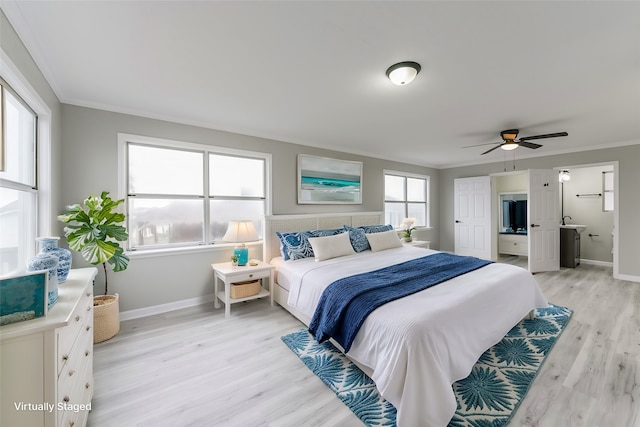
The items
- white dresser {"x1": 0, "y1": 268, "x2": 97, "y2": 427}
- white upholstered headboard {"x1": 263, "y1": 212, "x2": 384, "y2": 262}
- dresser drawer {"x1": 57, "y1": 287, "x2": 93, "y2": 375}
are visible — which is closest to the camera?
white dresser {"x1": 0, "y1": 268, "x2": 97, "y2": 427}

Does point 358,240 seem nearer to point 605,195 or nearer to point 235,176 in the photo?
point 235,176

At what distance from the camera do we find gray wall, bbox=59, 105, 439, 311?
276 cm

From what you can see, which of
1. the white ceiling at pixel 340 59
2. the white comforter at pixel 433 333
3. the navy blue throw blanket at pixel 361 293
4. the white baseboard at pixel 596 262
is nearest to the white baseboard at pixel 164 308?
the white comforter at pixel 433 333

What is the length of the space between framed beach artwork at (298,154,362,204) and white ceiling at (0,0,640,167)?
3.41 feet

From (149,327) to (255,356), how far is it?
4.50 ft

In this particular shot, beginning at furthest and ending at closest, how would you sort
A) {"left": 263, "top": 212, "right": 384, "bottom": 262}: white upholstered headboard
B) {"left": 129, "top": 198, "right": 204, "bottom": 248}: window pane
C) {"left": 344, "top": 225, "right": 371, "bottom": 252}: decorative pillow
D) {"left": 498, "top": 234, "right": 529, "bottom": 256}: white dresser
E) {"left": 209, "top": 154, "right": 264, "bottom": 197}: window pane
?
1. {"left": 498, "top": 234, "right": 529, "bottom": 256}: white dresser
2. {"left": 344, "top": 225, "right": 371, "bottom": 252}: decorative pillow
3. {"left": 263, "top": 212, "right": 384, "bottom": 262}: white upholstered headboard
4. {"left": 209, "top": 154, "right": 264, "bottom": 197}: window pane
5. {"left": 129, "top": 198, "right": 204, "bottom": 248}: window pane

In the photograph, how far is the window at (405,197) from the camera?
19.5ft

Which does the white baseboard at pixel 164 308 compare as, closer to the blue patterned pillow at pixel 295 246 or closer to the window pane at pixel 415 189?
the blue patterned pillow at pixel 295 246

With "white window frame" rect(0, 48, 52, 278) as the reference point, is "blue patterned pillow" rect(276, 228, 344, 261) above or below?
below

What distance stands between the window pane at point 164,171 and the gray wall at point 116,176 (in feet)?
0.60

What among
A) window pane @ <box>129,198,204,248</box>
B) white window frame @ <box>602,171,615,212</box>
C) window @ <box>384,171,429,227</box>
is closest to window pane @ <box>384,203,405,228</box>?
window @ <box>384,171,429,227</box>

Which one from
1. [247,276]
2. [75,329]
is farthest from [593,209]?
[75,329]

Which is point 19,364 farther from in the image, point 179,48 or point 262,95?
point 262,95

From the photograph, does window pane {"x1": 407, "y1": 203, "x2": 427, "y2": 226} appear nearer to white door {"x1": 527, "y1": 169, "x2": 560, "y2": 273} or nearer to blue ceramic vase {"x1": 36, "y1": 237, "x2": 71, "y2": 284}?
white door {"x1": 527, "y1": 169, "x2": 560, "y2": 273}
